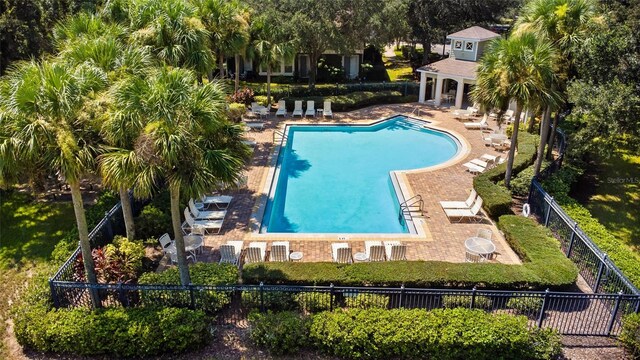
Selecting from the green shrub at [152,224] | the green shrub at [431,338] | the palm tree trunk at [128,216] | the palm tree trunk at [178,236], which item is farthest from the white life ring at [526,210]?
the palm tree trunk at [128,216]

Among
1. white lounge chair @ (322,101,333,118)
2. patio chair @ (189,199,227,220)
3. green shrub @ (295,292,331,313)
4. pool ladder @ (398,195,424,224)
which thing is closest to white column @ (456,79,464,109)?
white lounge chair @ (322,101,333,118)

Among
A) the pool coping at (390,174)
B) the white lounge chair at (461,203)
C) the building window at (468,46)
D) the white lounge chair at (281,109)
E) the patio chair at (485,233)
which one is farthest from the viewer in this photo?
the building window at (468,46)

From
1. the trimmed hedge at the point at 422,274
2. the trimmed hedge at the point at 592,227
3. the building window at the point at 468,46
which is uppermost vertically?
the building window at the point at 468,46

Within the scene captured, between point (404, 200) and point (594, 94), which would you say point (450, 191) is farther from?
point (594, 94)

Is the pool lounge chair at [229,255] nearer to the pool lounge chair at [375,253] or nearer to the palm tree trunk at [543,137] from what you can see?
the pool lounge chair at [375,253]

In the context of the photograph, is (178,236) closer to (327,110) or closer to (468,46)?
(327,110)

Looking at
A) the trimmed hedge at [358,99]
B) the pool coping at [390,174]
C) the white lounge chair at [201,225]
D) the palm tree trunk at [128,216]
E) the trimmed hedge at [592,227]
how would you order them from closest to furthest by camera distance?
the trimmed hedge at [592,227], the palm tree trunk at [128,216], the pool coping at [390,174], the white lounge chair at [201,225], the trimmed hedge at [358,99]

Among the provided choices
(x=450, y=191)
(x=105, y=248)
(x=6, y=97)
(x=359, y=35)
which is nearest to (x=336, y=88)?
(x=359, y=35)
